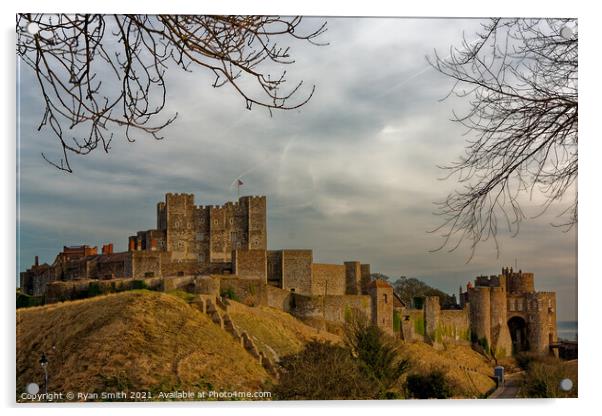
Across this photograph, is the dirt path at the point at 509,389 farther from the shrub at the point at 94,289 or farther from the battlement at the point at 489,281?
the shrub at the point at 94,289

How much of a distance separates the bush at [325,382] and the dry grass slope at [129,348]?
72 centimetres

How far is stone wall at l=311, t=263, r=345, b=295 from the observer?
91.8 feet

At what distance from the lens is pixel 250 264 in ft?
91.8

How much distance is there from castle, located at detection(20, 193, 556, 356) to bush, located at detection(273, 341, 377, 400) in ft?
26.8

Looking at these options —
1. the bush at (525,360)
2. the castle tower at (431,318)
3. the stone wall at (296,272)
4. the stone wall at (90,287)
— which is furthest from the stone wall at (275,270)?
the bush at (525,360)

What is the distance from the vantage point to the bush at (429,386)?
1232 centimetres

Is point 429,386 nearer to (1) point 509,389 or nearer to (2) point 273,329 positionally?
(1) point 509,389

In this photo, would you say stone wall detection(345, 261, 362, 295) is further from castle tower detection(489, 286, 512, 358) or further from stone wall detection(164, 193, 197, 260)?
stone wall detection(164, 193, 197, 260)

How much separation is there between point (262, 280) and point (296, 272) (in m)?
1.14

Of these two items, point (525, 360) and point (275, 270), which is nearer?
point (525, 360)

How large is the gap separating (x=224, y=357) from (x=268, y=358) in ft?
3.45

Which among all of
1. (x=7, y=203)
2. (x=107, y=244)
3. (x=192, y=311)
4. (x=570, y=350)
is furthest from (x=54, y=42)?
(x=192, y=311)

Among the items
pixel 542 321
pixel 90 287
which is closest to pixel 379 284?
pixel 90 287

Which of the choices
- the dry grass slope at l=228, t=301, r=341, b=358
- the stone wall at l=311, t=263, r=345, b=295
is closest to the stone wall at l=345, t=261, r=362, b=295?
the stone wall at l=311, t=263, r=345, b=295
